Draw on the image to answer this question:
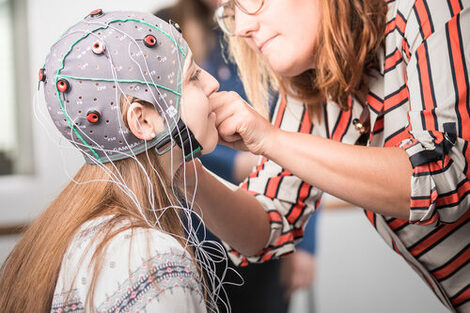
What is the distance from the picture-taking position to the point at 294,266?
2.23m

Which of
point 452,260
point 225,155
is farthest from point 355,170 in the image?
point 225,155

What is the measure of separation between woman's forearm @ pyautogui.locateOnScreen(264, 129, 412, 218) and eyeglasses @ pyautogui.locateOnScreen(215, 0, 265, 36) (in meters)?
0.32

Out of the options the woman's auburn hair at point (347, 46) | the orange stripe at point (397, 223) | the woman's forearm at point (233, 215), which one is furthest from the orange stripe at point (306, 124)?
the orange stripe at point (397, 223)

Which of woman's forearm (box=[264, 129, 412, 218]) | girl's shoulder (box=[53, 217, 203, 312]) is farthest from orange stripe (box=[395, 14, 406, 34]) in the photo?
girl's shoulder (box=[53, 217, 203, 312])

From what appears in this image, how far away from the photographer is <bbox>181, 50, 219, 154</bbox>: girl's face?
3.57 ft

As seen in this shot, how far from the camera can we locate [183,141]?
3.56ft

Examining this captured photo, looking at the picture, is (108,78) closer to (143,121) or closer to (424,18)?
(143,121)

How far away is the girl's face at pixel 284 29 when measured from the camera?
1226mm

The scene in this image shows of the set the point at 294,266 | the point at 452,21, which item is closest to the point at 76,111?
the point at 452,21

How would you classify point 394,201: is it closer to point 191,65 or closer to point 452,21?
point 452,21

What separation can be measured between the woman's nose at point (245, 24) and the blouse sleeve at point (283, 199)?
11.3 inches

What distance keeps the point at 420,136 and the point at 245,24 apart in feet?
1.43

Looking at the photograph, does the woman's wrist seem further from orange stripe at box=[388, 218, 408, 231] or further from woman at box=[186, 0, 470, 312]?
orange stripe at box=[388, 218, 408, 231]

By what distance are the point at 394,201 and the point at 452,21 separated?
0.34 m
